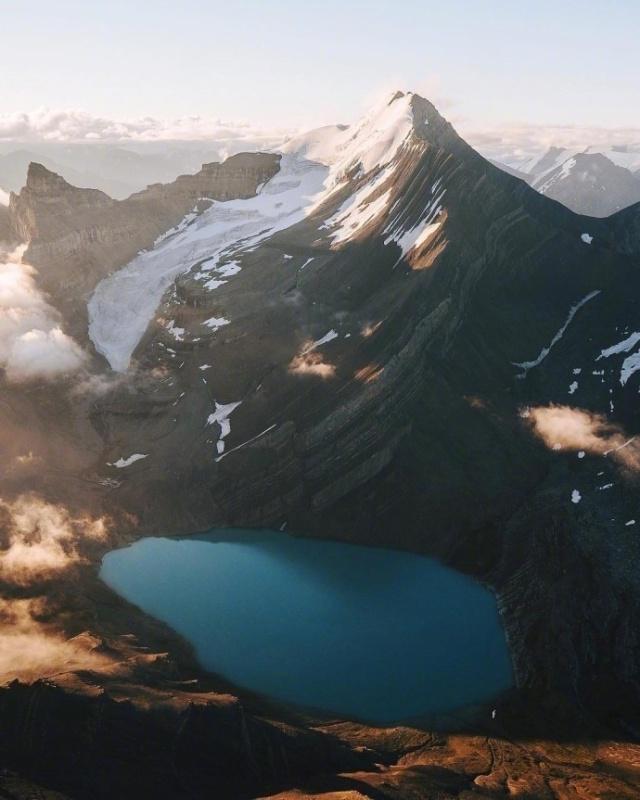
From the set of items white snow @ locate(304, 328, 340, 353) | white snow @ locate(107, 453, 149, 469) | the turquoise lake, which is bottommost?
the turquoise lake

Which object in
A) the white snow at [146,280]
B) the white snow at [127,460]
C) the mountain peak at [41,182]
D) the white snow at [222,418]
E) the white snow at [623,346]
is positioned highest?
the mountain peak at [41,182]

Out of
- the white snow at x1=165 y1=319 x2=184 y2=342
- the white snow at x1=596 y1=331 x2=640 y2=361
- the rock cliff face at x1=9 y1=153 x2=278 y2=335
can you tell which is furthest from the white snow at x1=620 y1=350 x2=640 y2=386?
the rock cliff face at x1=9 y1=153 x2=278 y2=335

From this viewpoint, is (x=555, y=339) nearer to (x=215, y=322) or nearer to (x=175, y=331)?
(x=215, y=322)

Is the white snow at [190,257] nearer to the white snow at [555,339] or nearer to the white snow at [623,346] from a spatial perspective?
the white snow at [555,339]

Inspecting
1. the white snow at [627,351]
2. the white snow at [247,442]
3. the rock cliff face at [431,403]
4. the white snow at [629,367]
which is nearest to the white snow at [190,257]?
the rock cliff face at [431,403]

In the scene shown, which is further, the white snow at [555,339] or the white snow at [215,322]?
the white snow at [215,322]

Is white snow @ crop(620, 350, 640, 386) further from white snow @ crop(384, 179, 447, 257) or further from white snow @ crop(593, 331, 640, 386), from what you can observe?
white snow @ crop(384, 179, 447, 257)

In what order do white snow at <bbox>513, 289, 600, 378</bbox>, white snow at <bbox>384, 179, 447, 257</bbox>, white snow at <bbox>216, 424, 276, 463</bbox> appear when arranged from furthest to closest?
white snow at <bbox>384, 179, 447, 257</bbox>, white snow at <bbox>513, 289, 600, 378</bbox>, white snow at <bbox>216, 424, 276, 463</bbox>

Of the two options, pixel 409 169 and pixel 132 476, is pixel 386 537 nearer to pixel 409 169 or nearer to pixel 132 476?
pixel 132 476
